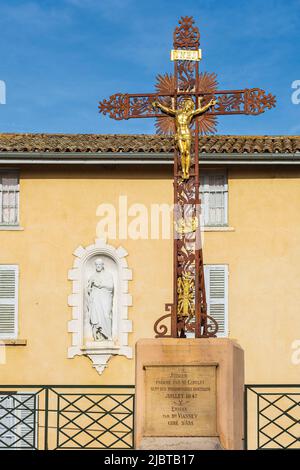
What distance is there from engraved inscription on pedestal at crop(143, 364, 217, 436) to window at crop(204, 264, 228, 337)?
952 centimetres

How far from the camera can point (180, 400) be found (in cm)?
1426

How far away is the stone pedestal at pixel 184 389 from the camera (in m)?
14.2

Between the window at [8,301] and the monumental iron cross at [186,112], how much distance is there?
8.73 m

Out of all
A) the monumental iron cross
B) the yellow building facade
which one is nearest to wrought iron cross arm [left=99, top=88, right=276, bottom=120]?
the monumental iron cross

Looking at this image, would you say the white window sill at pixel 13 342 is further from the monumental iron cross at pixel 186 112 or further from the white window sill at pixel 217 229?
the monumental iron cross at pixel 186 112

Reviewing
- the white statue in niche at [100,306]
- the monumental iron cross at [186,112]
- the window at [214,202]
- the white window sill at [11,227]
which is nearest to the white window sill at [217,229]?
the window at [214,202]

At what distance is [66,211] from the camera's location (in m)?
24.2

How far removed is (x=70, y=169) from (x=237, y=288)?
14.4 ft

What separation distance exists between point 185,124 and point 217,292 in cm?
901

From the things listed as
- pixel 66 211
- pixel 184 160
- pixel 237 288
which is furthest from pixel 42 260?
pixel 184 160

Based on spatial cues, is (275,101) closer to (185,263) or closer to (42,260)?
(185,263)

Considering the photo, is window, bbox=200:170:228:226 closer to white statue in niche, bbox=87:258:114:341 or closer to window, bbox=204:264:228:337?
window, bbox=204:264:228:337

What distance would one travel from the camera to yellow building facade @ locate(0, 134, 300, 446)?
929 inches
